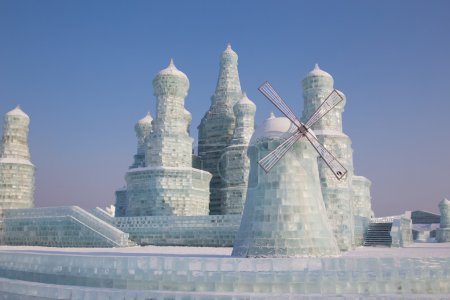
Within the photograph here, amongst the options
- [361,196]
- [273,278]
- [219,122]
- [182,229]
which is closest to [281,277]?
[273,278]

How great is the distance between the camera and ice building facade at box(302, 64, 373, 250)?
2381 centimetres

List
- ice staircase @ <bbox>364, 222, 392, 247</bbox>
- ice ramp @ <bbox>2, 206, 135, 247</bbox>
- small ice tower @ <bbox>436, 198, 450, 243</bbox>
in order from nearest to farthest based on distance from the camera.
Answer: ice ramp @ <bbox>2, 206, 135, 247</bbox> → ice staircase @ <bbox>364, 222, 392, 247</bbox> → small ice tower @ <bbox>436, 198, 450, 243</bbox>

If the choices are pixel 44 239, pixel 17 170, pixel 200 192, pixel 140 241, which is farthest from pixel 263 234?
pixel 17 170

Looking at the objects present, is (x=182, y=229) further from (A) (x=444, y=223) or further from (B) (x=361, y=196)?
(A) (x=444, y=223)

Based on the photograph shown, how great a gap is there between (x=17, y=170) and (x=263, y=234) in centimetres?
2241

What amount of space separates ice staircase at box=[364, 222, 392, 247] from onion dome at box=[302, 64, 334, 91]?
1004 centimetres

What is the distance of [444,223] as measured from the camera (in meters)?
40.6

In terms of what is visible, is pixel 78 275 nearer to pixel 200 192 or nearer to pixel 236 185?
pixel 200 192

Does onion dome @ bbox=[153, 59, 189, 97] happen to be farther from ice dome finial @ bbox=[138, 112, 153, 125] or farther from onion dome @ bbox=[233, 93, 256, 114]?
ice dome finial @ bbox=[138, 112, 153, 125]

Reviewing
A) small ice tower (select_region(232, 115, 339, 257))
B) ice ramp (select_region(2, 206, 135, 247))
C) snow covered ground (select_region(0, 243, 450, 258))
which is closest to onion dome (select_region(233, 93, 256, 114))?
ice ramp (select_region(2, 206, 135, 247))

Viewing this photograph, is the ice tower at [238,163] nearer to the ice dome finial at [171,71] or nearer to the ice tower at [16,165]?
the ice dome finial at [171,71]

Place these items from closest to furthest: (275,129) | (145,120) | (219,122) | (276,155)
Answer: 1. (276,155)
2. (275,129)
3. (219,122)
4. (145,120)

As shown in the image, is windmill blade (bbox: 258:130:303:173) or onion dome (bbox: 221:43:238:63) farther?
onion dome (bbox: 221:43:238:63)

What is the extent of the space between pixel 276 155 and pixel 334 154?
1029 centimetres
